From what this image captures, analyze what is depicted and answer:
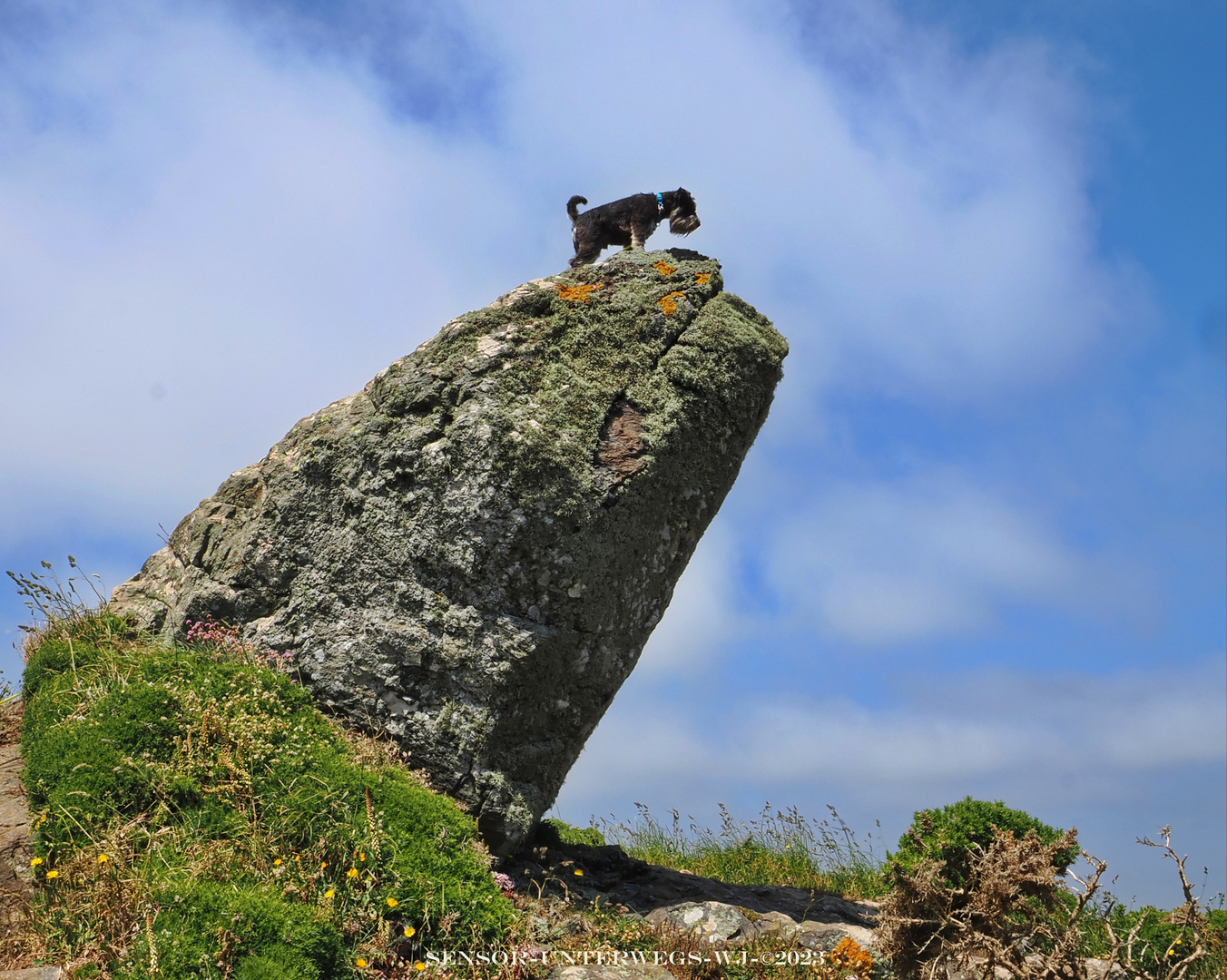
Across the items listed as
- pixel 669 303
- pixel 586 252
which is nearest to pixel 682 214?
pixel 586 252

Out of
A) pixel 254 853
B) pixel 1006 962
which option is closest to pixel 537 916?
pixel 254 853

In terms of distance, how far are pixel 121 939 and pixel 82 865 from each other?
0.81 m

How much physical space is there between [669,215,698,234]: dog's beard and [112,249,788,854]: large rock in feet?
6.97

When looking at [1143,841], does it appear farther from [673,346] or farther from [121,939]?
[121,939]

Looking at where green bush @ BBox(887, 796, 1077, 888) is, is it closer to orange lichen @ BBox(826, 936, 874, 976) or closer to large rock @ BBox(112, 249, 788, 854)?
orange lichen @ BBox(826, 936, 874, 976)

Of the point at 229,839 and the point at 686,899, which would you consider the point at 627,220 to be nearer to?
the point at 686,899

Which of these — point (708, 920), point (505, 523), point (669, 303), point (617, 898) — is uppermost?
point (669, 303)

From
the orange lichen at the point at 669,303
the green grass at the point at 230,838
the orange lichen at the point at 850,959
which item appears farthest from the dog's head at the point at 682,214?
the orange lichen at the point at 850,959

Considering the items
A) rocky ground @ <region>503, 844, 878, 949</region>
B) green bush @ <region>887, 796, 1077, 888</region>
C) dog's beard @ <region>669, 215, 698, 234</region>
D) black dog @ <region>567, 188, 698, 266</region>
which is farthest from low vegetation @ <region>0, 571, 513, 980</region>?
dog's beard @ <region>669, 215, 698, 234</region>

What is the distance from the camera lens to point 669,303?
7.87 meters

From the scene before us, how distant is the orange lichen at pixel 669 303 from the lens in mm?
7836

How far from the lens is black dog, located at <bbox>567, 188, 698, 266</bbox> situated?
962 cm

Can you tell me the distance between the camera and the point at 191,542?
8375 millimetres

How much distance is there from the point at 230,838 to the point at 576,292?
16.8 ft
